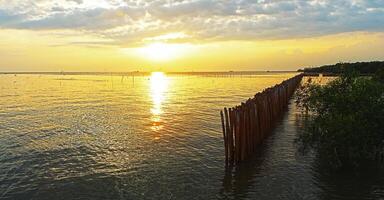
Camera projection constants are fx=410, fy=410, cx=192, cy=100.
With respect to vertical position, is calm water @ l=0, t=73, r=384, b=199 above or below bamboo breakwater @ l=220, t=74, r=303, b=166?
below

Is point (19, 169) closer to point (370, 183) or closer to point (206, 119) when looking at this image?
point (370, 183)

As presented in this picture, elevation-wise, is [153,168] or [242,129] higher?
[242,129]

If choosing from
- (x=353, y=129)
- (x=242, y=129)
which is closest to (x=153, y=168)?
(x=242, y=129)

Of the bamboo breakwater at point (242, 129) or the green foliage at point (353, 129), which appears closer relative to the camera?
the green foliage at point (353, 129)

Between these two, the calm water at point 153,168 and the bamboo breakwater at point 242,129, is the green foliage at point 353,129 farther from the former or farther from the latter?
the bamboo breakwater at point 242,129

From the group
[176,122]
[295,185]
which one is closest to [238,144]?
[295,185]

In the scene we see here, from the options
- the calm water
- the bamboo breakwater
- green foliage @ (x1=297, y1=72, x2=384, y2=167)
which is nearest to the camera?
the calm water

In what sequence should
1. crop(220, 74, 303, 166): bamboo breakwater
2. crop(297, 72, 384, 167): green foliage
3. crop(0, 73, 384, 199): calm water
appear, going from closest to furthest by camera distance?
crop(0, 73, 384, 199): calm water, crop(297, 72, 384, 167): green foliage, crop(220, 74, 303, 166): bamboo breakwater

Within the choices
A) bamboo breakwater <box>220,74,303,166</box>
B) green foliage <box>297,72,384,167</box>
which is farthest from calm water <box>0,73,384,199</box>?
green foliage <box>297,72,384,167</box>

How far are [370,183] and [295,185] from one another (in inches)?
107

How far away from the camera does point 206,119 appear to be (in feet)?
108

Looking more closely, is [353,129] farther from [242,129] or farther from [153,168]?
[153,168]

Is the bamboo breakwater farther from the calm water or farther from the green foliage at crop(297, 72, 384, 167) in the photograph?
the green foliage at crop(297, 72, 384, 167)

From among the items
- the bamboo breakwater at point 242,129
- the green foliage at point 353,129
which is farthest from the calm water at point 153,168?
the green foliage at point 353,129
